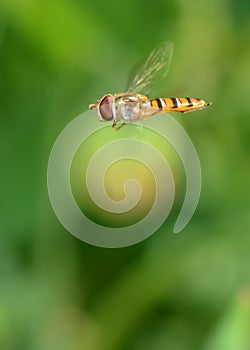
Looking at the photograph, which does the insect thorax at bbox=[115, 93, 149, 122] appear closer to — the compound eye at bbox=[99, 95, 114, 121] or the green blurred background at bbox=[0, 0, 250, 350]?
the compound eye at bbox=[99, 95, 114, 121]

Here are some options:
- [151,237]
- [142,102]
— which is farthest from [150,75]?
[151,237]

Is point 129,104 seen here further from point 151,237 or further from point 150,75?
point 151,237

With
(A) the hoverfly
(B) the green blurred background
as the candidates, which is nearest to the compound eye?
(A) the hoverfly

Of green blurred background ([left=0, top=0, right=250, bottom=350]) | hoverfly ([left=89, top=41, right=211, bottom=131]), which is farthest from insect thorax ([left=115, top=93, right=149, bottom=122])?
green blurred background ([left=0, top=0, right=250, bottom=350])

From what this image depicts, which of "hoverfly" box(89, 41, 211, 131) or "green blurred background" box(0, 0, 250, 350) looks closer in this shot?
"hoverfly" box(89, 41, 211, 131)

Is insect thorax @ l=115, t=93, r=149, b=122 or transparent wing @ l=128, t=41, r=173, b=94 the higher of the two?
transparent wing @ l=128, t=41, r=173, b=94

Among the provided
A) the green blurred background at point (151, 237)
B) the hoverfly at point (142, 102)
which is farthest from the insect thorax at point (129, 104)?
the green blurred background at point (151, 237)

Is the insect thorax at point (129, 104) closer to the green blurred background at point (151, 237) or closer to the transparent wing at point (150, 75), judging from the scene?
the transparent wing at point (150, 75)

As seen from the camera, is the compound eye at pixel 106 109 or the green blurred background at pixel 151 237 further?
the green blurred background at pixel 151 237
